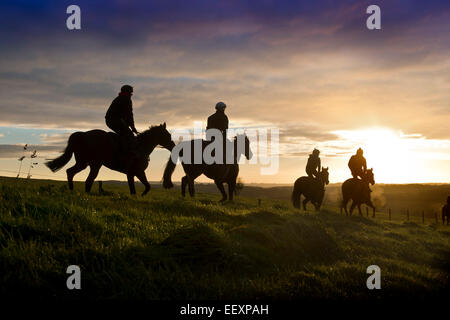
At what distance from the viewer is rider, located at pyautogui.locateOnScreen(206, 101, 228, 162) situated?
52.9ft

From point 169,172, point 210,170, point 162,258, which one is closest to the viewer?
point 162,258

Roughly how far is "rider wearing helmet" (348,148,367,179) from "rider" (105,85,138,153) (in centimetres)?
1389

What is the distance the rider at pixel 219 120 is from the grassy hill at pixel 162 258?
6145 millimetres

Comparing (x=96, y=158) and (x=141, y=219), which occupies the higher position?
(x=96, y=158)

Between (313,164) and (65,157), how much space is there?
456 inches

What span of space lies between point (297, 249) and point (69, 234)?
4.61 metres

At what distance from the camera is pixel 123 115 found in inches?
529

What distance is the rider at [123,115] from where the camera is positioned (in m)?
13.4

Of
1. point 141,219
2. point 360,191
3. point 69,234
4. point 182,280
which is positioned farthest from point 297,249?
point 360,191

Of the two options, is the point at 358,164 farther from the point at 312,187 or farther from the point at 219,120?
the point at 219,120

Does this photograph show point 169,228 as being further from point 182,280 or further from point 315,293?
point 315,293

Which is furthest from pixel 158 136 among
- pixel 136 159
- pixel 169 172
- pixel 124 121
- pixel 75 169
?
pixel 75 169

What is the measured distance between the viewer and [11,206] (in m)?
7.98

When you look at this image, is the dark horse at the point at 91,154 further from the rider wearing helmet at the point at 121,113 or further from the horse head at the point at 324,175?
the horse head at the point at 324,175
